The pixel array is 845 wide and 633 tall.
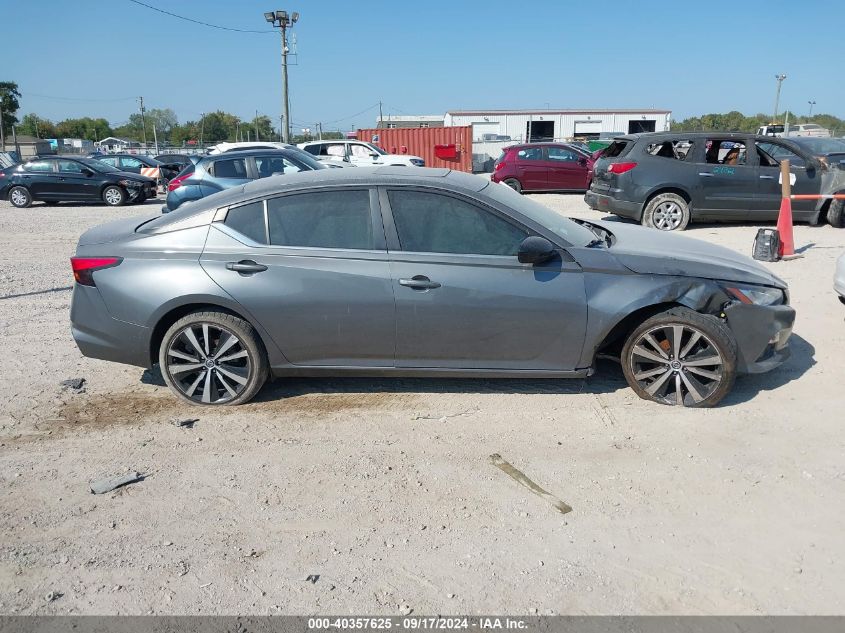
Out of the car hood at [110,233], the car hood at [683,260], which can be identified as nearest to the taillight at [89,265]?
the car hood at [110,233]

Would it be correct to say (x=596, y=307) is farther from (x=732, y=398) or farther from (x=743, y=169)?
(x=743, y=169)

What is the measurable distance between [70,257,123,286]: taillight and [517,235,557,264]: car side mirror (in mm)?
2745

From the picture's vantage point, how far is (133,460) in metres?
4.07

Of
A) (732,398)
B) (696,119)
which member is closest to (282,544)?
(732,398)

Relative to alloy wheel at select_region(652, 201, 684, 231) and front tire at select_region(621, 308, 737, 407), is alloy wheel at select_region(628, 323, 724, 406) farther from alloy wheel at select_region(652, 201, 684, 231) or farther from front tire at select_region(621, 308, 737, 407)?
alloy wheel at select_region(652, 201, 684, 231)

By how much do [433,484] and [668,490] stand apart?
1.26 meters

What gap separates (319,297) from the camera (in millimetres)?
4473

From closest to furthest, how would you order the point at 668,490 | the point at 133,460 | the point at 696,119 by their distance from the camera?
1. the point at 668,490
2. the point at 133,460
3. the point at 696,119

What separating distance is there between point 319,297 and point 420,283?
2.23 ft

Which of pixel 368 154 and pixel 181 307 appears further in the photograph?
pixel 368 154

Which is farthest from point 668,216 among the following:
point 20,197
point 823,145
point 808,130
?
point 808,130

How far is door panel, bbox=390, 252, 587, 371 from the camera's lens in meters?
4.39

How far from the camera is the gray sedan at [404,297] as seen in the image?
4.41 metres

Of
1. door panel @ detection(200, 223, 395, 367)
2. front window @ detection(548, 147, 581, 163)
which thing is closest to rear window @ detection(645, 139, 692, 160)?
front window @ detection(548, 147, 581, 163)
